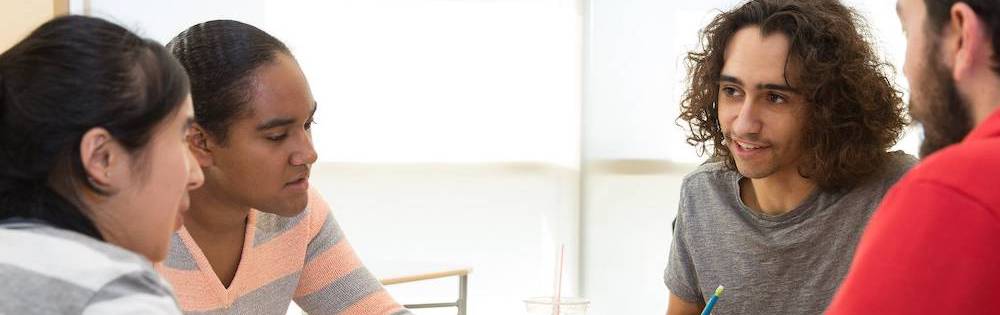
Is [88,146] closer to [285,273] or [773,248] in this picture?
[285,273]

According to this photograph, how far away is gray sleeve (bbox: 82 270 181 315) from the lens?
0.85 metres

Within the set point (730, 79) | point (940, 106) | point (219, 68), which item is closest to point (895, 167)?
point (730, 79)

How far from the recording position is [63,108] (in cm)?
94

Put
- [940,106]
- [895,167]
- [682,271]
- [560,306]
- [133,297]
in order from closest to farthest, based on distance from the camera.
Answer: [133,297], [940,106], [560,306], [895,167], [682,271]

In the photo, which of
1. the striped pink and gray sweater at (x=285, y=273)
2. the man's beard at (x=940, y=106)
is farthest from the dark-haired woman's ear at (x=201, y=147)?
the man's beard at (x=940, y=106)

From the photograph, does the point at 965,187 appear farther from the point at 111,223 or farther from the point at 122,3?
the point at 122,3

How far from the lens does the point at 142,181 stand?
3.34ft

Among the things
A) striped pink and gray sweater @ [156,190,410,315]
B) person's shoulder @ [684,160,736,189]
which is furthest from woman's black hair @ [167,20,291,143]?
person's shoulder @ [684,160,736,189]

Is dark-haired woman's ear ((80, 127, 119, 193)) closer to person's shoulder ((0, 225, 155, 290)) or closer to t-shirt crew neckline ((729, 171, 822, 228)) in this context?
person's shoulder ((0, 225, 155, 290))

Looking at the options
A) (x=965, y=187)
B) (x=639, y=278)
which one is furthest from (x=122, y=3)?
(x=965, y=187)

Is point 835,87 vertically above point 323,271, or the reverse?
point 835,87

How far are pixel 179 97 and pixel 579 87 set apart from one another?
3.27 meters

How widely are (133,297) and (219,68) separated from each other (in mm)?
734

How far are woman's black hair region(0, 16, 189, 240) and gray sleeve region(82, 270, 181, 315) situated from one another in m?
0.12
